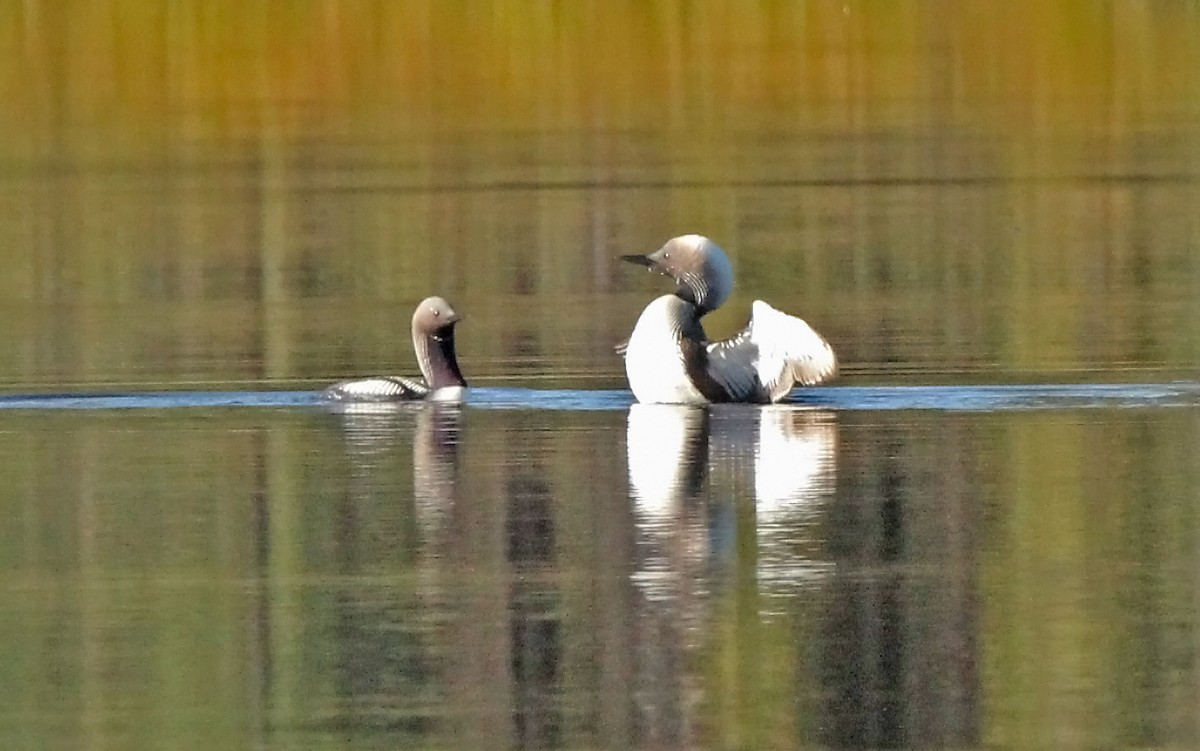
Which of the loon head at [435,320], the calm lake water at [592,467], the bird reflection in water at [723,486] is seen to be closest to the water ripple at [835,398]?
the calm lake water at [592,467]

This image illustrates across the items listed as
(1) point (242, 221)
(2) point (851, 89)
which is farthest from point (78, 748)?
(2) point (851, 89)

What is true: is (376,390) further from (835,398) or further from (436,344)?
(835,398)

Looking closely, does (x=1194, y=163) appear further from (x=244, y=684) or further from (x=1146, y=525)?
(x=244, y=684)

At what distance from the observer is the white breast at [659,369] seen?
13.2 m

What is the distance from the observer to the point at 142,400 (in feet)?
43.1

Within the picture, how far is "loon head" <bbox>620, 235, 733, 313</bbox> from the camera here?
14.1m

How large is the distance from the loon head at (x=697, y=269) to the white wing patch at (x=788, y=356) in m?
0.64

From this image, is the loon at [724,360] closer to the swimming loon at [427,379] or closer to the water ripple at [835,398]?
the water ripple at [835,398]

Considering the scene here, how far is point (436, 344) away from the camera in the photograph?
1382 cm

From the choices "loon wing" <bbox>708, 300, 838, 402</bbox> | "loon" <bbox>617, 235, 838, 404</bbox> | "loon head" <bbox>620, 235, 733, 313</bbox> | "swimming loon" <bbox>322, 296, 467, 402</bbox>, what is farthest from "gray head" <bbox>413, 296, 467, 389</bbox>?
"loon wing" <bbox>708, 300, 838, 402</bbox>

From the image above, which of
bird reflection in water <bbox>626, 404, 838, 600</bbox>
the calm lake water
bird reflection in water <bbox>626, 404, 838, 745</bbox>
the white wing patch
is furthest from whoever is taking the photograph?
the white wing patch

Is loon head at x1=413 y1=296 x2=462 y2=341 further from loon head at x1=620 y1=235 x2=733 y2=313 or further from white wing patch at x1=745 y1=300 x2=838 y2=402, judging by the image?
white wing patch at x1=745 y1=300 x2=838 y2=402

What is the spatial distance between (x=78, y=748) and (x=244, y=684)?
0.70m

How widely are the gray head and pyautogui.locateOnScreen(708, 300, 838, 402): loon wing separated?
3.85 feet
